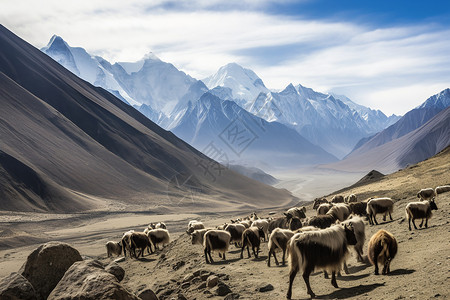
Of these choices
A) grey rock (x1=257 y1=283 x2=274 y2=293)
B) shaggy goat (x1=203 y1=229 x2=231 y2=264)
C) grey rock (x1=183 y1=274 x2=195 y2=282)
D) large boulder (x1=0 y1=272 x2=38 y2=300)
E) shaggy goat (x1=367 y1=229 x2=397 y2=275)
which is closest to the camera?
large boulder (x1=0 y1=272 x2=38 y2=300)

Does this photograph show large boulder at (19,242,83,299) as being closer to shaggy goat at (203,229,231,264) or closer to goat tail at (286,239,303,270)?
shaggy goat at (203,229,231,264)

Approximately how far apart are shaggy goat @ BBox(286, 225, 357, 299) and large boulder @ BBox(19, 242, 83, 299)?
767 cm

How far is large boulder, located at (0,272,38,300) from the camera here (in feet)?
40.3

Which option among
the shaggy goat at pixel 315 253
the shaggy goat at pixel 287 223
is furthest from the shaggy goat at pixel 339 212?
the shaggy goat at pixel 315 253

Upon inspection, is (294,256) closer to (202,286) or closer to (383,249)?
(383,249)

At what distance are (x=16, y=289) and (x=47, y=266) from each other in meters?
1.82

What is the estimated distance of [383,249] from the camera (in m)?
12.5

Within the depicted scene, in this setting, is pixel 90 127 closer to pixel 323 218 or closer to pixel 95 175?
pixel 95 175

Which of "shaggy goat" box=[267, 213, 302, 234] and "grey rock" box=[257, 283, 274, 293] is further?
"shaggy goat" box=[267, 213, 302, 234]

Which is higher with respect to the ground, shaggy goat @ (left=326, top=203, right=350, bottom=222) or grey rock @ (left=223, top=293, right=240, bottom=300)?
shaggy goat @ (left=326, top=203, right=350, bottom=222)

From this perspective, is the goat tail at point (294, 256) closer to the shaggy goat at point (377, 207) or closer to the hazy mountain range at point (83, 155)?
the shaggy goat at point (377, 207)

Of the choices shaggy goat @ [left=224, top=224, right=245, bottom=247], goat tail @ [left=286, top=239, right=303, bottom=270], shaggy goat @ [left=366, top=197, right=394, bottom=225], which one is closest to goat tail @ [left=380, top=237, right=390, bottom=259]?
goat tail @ [left=286, top=239, right=303, bottom=270]

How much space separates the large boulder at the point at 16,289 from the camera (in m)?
12.3

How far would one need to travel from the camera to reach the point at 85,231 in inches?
2968
